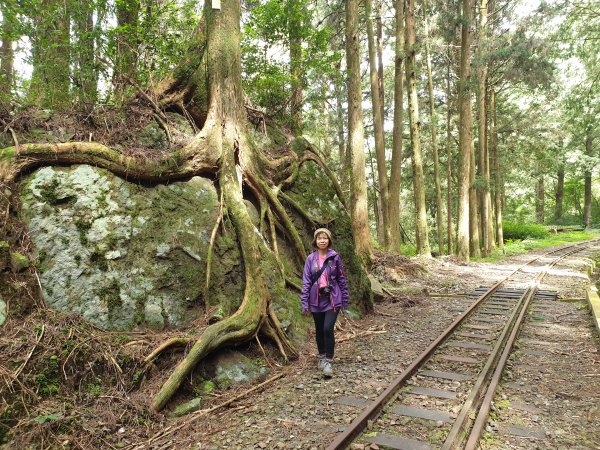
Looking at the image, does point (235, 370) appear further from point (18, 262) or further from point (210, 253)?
point (18, 262)

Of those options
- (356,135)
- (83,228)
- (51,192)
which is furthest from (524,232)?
(51,192)

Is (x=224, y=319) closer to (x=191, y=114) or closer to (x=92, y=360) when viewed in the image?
(x=92, y=360)

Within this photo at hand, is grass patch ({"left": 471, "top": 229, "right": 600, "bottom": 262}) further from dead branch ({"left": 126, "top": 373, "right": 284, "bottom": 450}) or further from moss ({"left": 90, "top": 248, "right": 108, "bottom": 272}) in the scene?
moss ({"left": 90, "top": 248, "right": 108, "bottom": 272})

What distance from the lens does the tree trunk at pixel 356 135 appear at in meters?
12.5

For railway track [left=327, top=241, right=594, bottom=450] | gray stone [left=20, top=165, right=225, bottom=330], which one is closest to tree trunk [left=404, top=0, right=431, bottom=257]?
railway track [left=327, top=241, right=594, bottom=450]

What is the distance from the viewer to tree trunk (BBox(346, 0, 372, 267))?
41.0 ft

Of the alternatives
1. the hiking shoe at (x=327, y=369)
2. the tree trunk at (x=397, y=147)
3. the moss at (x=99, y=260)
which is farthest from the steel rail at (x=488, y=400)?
the tree trunk at (x=397, y=147)

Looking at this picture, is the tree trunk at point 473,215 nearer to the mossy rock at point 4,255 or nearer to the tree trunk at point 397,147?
the tree trunk at point 397,147

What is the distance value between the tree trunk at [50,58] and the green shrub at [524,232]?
37407mm

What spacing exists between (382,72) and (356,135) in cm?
1113

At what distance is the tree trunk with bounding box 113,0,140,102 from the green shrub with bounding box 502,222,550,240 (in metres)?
36.4

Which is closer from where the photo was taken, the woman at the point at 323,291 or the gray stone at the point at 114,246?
the gray stone at the point at 114,246

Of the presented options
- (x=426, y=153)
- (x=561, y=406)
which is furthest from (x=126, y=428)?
(x=426, y=153)

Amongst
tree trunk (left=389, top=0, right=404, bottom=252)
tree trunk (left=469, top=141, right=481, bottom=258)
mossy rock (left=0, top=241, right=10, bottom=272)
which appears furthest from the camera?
tree trunk (left=469, top=141, right=481, bottom=258)
